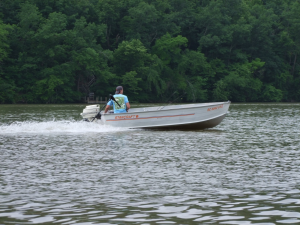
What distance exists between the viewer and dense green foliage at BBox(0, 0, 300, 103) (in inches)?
2635

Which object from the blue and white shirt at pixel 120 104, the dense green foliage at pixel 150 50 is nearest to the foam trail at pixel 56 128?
the blue and white shirt at pixel 120 104

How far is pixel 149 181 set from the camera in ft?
35.0

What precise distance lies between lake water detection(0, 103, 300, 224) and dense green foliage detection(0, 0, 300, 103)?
48.9 metres

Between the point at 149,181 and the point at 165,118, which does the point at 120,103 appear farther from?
the point at 149,181

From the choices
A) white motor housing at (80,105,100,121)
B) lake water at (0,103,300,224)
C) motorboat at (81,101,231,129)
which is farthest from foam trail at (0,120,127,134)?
lake water at (0,103,300,224)

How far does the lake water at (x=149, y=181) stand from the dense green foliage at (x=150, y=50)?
1926 inches

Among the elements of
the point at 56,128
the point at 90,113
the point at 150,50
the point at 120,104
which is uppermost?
the point at 150,50

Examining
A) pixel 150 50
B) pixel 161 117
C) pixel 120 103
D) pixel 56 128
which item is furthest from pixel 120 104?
pixel 150 50

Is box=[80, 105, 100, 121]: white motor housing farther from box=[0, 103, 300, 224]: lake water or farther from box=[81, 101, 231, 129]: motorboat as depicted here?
box=[0, 103, 300, 224]: lake water

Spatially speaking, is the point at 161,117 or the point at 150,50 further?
the point at 150,50

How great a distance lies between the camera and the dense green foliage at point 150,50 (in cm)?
6694

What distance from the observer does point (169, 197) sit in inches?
362

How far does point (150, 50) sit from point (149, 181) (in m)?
69.6

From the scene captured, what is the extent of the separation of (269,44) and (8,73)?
44.1 meters
